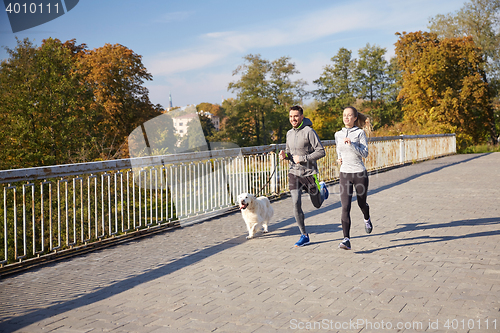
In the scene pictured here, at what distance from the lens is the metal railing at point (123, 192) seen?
5969 millimetres

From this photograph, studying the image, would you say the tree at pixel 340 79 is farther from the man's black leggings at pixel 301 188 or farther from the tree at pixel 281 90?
the man's black leggings at pixel 301 188

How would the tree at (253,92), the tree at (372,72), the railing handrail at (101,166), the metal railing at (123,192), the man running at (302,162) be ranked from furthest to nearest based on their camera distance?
1. the tree at (372,72)
2. the tree at (253,92)
3. the man running at (302,162)
4. the metal railing at (123,192)
5. the railing handrail at (101,166)

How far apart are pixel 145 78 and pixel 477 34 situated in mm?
35569

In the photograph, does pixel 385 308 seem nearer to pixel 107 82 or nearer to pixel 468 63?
pixel 107 82

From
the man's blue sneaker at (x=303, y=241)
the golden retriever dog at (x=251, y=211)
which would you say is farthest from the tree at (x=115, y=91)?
the man's blue sneaker at (x=303, y=241)

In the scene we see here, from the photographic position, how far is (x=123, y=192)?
7.49 meters

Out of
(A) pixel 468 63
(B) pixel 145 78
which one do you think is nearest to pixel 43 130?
(B) pixel 145 78

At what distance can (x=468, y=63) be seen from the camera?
4725 centimetres

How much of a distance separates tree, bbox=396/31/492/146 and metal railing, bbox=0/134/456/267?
114 feet

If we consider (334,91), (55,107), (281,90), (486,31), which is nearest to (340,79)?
Answer: (334,91)

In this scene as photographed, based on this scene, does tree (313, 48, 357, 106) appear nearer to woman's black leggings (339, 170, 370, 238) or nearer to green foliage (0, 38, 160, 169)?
green foliage (0, 38, 160, 169)

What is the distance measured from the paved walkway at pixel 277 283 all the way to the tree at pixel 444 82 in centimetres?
3768

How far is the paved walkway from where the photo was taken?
12.1ft

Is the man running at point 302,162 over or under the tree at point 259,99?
under
